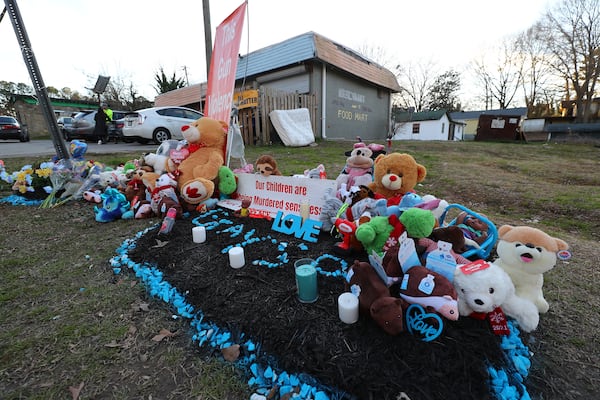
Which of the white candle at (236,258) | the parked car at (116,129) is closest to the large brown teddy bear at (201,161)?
the white candle at (236,258)

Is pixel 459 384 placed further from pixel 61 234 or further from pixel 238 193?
pixel 61 234

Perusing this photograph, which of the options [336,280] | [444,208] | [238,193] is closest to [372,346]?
[336,280]

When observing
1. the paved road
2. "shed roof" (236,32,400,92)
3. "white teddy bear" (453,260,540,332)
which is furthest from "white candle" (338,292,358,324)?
"shed roof" (236,32,400,92)

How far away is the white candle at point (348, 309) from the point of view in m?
1.29

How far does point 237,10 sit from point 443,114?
80.8 ft

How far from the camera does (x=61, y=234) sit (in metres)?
2.83

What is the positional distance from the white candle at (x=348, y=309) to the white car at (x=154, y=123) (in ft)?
29.9

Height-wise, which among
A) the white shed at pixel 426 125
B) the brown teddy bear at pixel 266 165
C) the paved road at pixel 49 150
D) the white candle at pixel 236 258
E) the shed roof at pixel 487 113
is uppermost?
the shed roof at pixel 487 113

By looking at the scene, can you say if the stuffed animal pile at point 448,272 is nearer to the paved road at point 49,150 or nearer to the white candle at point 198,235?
the white candle at point 198,235

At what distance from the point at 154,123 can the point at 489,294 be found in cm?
990

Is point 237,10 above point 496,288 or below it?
above

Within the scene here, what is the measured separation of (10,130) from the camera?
12.5 metres

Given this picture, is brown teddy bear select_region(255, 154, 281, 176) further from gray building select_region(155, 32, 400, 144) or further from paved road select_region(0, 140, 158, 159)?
gray building select_region(155, 32, 400, 144)

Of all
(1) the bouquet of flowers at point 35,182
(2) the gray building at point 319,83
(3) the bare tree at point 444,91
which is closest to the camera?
(1) the bouquet of flowers at point 35,182
